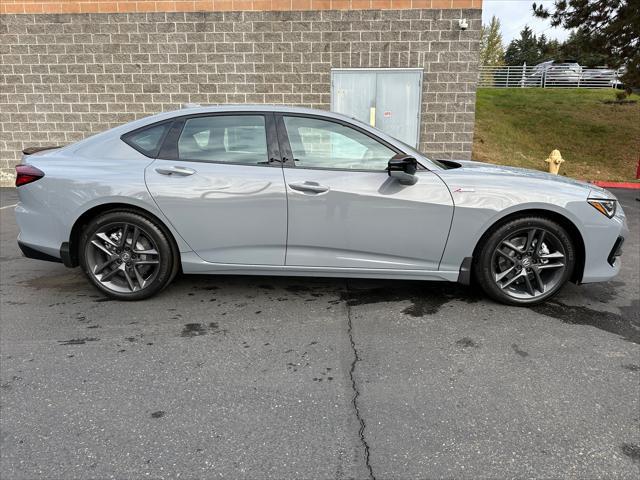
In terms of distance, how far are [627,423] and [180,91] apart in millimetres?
9289

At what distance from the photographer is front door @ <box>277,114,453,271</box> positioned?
11.5ft

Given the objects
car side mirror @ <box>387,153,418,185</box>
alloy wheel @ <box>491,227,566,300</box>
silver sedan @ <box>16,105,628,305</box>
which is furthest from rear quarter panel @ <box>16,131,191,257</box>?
alloy wheel @ <box>491,227,566,300</box>

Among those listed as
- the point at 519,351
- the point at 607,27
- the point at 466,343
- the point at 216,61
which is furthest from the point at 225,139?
the point at 607,27

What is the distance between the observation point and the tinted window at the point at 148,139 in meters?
3.72

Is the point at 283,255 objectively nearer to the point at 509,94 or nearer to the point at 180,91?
the point at 180,91

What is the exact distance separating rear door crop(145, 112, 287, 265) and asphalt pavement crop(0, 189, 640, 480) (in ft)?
1.74

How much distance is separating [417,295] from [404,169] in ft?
3.91

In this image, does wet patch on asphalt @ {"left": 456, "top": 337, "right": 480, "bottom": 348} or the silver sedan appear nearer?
wet patch on asphalt @ {"left": 456, "top": 337, "right": 480, "bottom": 348}

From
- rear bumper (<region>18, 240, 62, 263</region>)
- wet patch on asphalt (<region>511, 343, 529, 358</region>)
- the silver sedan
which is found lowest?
wet patch on asphalt (<region>511, 343, 529, 358</region>)

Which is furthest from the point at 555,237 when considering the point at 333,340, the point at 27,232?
the point at 27,232

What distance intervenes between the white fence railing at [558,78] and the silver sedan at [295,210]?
26426 mm

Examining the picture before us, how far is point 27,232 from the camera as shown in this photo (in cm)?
383

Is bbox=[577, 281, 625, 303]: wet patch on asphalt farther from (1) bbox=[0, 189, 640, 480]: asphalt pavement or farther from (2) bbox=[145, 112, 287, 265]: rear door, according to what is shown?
(2) bbox=[145, 112, 287, 265]: rear door

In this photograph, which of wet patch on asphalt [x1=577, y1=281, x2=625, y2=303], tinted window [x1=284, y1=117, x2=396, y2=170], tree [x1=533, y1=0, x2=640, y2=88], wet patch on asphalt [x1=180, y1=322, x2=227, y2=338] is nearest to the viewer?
wet patch on asphalt [x1=180, y1=322, x2=227, y2=338]
